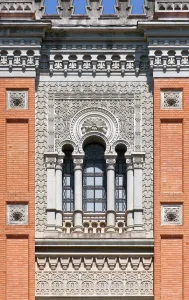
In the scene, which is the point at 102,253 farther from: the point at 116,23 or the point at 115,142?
the point at 116,23

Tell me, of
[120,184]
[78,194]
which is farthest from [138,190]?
[78,194]

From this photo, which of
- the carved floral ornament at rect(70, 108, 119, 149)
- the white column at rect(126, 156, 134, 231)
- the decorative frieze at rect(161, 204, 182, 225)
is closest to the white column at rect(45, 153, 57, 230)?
the carved floral ornament at rect(70, 108, 119, 149)

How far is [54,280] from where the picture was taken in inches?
1318

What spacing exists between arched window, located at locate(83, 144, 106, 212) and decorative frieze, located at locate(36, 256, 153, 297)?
120cm

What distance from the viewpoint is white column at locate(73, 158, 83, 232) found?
111 ft

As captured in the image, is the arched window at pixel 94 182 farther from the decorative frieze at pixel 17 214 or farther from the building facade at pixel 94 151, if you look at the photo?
the decorative frieze at pixel 17 214

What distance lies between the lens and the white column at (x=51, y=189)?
1331 inches

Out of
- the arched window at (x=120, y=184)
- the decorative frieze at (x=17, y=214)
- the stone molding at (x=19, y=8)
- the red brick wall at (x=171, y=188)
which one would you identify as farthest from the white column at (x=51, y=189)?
the stone molding at (x=19, y=8)

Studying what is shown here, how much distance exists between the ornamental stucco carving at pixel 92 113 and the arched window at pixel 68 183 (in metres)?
0.36

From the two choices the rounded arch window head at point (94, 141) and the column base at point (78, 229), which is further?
the rounded arch window head at point (94, 141)

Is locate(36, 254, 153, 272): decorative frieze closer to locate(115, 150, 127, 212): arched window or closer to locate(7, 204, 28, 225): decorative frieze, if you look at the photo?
locate(7, 204, 28, 225): decorative frieze

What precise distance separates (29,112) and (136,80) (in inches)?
86.1

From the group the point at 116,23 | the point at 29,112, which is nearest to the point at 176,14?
the point at 116,23

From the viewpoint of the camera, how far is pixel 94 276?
110ft
